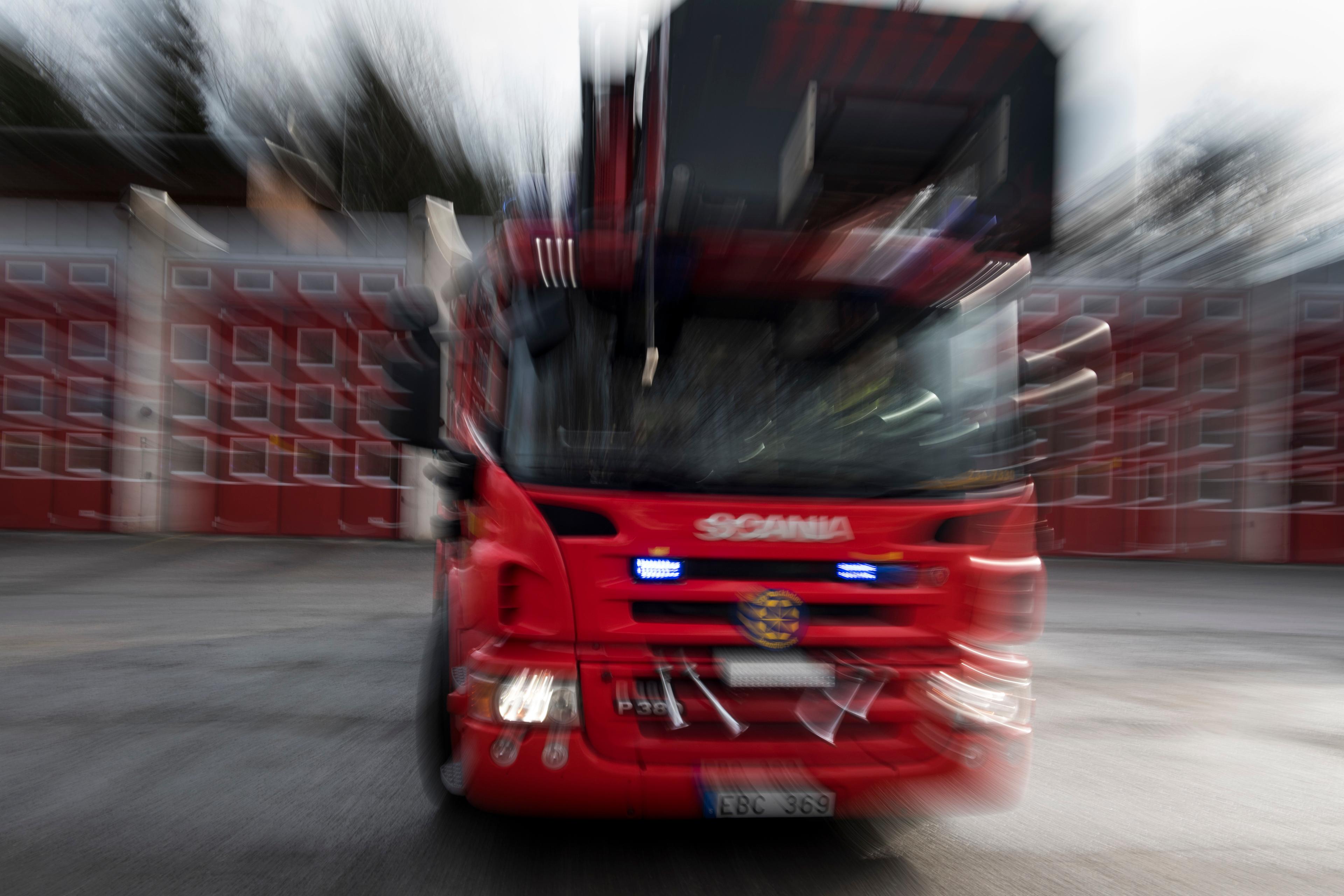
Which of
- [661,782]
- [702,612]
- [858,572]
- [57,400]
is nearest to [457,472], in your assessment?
[702,612]

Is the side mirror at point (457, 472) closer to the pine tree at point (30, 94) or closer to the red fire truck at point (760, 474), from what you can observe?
the red fire truck at point (760, 474)

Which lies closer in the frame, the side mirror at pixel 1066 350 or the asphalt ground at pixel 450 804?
the asphalt ground at pixel 450 804

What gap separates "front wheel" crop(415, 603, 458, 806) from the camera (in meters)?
3.38

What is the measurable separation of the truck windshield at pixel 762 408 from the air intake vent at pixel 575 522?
93mm

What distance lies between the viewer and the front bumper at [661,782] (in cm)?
282

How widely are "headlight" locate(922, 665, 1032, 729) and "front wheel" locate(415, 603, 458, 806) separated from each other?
157 centimetres

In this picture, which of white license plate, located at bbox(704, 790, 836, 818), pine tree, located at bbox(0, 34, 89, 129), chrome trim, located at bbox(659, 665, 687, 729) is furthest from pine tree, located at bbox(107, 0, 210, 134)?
white license plate, located at bbox(704, 790, 836, 818)

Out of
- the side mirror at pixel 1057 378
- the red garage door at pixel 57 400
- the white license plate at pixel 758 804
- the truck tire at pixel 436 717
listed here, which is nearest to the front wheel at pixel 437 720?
the truck tire at pixel 436 717

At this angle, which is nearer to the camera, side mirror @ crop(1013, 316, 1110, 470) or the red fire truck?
the red fire truck

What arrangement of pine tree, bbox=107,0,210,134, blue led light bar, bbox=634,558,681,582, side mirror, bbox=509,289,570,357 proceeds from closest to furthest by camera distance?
1. blue led light bar, bbox=634,558,681,582
2. side mirror, bbox=509,289,570,357
3. pine tree, bbox=107,0,210,134

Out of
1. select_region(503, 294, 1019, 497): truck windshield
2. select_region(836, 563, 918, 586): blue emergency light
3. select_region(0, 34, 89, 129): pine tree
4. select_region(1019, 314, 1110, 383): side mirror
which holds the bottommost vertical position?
select_region(836, 563, 918, 586): blue emergency light

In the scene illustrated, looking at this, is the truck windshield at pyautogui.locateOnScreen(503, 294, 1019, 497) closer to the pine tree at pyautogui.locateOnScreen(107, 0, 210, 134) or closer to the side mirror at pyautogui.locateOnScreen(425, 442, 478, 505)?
the side mirror at pyautogui.locateOnScreen(425, 442, 478, 505)

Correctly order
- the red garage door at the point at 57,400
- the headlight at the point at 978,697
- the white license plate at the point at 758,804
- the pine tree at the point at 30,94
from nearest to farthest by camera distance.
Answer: the white license plate at the point at 758,804, the headlight at the point at 978,697, the red garage door at the point at 57,400, the pine tree at the point at 30,94

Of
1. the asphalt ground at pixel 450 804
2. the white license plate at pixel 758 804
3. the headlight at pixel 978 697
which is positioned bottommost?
the asphalt ground at pixel 450 804
